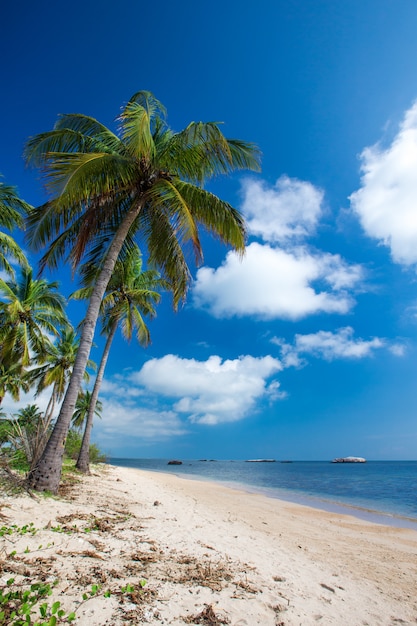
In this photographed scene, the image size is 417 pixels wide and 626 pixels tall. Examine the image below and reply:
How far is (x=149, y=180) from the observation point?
9320 millimetres

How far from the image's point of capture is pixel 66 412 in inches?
290

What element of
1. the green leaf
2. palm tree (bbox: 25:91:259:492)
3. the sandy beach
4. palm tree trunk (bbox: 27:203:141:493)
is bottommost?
the sandy beach

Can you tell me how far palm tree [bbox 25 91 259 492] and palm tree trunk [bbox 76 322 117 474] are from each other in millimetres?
6456

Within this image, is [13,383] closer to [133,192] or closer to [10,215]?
[10,215]

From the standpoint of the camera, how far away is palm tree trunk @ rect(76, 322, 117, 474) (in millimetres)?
13156

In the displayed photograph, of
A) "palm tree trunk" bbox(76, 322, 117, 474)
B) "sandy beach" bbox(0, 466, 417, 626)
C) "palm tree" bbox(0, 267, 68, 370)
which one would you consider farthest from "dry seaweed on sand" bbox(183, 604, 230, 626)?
"palm tree" bbox(0, 267, 68, 370)

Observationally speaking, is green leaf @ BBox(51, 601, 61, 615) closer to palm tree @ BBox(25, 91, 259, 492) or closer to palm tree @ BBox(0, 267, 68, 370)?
palm tree @ BBox(25, 91, 259, 492)

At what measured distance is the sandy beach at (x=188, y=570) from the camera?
2920 mm

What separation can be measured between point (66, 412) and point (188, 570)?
4.81 meters

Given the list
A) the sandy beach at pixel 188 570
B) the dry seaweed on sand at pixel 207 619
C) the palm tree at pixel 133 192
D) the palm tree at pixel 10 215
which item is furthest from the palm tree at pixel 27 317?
the dry seaweed on sand at pixel 207 619

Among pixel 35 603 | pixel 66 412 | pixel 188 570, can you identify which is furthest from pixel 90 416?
pixel 35 603

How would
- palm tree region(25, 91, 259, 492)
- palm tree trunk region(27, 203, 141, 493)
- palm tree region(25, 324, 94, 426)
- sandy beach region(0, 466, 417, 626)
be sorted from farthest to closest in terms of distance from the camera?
palm tree region(25, 324, 94, 426) → palm tree region(25, 91, 259, 492) → palm tree trunk region(27, 203, 141, 493) → sandy beach region(0, 466, 417, 626)

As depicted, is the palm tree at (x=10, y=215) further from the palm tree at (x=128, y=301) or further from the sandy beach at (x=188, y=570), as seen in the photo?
the sandy beach at (x=188, y=570)

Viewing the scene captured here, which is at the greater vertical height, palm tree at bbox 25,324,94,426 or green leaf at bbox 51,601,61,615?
palm tree at bbox 25,324,94,426
